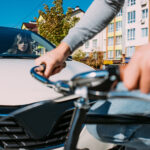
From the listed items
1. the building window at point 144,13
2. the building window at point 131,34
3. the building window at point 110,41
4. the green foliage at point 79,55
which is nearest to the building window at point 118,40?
the building window at point 110,41

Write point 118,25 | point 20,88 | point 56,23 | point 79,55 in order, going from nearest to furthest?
point 20,88 < point 56,23 < point 79,55 < point 118,25

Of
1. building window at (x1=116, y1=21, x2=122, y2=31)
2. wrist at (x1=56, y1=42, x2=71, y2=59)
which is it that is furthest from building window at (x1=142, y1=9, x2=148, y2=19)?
wrist at (x1=56, y1=42, x2=71, y2=59)

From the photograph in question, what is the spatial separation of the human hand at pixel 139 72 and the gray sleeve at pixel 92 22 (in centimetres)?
64

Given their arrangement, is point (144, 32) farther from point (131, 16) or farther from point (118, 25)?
point (118, 25)

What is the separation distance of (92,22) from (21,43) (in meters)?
2.00

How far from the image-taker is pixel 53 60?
104cm

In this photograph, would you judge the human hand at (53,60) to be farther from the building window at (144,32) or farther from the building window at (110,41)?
the building window at (110,41)

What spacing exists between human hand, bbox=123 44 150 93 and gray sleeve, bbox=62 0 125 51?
0.64m

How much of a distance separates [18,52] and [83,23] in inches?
69.2

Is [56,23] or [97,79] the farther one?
[56,23]

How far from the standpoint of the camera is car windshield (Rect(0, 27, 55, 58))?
285 cm

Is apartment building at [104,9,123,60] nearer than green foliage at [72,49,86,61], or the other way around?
green foliage at [72,49,86,61]

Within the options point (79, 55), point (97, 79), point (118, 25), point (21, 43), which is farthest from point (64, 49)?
point (118, 25)

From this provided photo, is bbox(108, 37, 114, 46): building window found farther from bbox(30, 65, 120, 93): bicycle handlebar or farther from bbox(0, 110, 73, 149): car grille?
bbox(30, 65, 120, 93): bicycle handlebar
